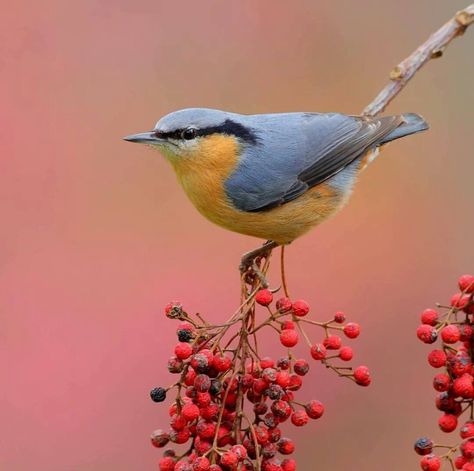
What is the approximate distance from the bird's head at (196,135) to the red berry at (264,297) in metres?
0.71

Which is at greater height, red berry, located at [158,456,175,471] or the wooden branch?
the wooden branch

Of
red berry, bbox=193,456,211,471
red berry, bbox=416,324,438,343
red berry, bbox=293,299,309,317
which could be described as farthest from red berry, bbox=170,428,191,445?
red berry, bbox=416,324,438,343

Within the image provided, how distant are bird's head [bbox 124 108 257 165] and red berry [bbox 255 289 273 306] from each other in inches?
27.9

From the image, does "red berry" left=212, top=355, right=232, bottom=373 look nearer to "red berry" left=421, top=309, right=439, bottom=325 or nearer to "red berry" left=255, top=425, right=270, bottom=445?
"red berry" left=255, top=425, right=270, bottom=445

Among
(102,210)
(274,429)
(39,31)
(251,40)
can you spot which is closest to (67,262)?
(102,210)

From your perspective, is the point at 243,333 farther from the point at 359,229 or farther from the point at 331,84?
the point at 331,84

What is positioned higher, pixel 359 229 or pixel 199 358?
pixel 359 229

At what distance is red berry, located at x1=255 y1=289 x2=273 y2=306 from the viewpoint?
2.47 meters

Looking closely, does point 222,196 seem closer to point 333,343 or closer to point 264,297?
point 264,297

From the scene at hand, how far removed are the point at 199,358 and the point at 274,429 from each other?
0.28m

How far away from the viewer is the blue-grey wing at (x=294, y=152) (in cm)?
314

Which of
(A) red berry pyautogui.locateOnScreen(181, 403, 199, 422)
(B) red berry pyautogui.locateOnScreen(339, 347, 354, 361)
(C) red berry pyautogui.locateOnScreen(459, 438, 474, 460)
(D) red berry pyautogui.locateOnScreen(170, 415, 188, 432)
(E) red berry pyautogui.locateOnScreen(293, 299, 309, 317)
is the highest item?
(E) red berry pyautogui.locateOnScreen(293, 299, 309, 317)

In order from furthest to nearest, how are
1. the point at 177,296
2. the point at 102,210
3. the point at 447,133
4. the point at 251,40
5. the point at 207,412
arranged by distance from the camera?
the point at 251,40 < the point at 447,133 < the point at 102,210 < the point at 177,296 < the point at 207,412

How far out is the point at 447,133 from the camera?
5441mm
